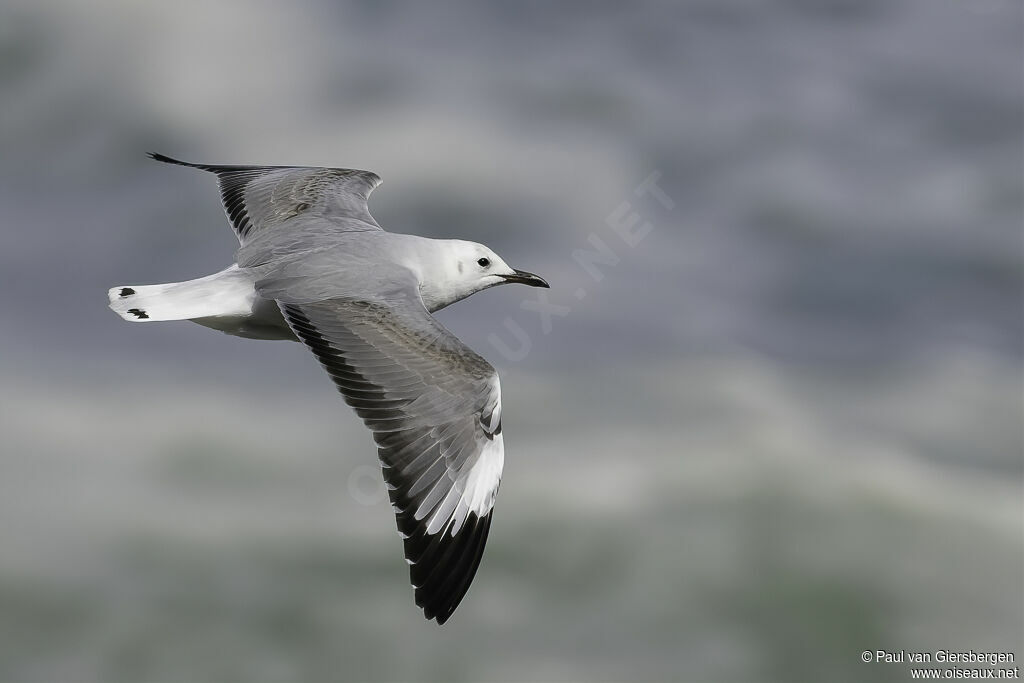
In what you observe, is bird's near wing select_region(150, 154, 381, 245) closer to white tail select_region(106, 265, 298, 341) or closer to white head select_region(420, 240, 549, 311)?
white head select_region(420, 240, 549, 311)

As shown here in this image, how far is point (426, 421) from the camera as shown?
19.3ft

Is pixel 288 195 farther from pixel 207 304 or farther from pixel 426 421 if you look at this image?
pixel 426 421

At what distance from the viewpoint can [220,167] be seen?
889cm

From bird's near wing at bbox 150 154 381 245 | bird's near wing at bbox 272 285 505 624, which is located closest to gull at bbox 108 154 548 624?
bird's near wing at bbox 272 285 505 624

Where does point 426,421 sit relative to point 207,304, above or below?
above

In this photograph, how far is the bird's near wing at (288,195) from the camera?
7.88 m

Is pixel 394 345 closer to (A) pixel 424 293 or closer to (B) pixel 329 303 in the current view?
(B) pixel 329 303

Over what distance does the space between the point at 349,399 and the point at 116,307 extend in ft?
4.55

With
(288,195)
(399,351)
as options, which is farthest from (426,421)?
(288,195)

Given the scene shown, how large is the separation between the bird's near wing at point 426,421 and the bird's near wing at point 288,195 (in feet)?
5.00

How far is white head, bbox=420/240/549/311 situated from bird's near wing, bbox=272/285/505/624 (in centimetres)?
91

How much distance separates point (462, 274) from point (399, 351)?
1372 mm

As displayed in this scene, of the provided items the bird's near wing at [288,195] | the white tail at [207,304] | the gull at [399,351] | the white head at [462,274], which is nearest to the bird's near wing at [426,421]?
the gull at [399,351]

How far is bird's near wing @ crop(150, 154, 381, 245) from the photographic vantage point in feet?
25.8
